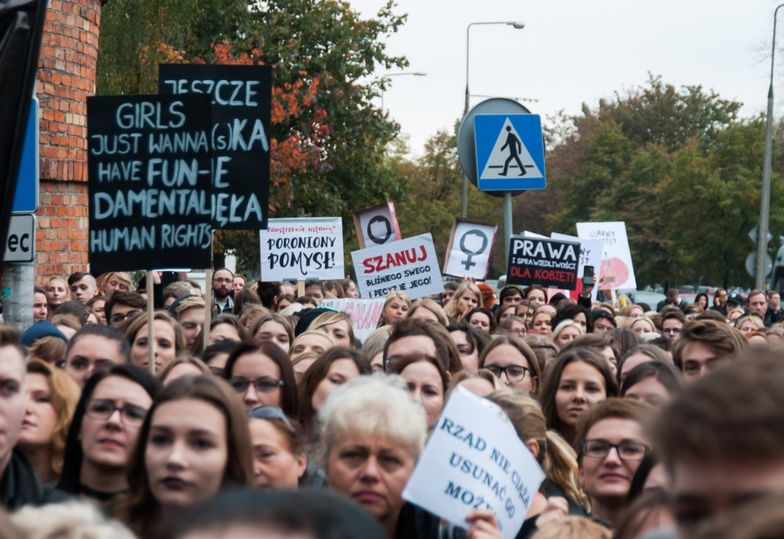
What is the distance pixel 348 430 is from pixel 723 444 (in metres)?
2.99

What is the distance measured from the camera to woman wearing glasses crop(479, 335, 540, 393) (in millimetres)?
8781

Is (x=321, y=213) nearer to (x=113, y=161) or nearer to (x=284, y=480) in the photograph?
(x=113, y=161)

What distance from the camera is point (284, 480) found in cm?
532

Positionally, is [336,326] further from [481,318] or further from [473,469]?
[473,469]

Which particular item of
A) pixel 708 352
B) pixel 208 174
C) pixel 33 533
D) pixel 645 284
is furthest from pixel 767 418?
pixel 645 284

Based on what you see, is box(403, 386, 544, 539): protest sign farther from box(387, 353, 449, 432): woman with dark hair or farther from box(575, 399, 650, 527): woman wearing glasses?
box(387, 353, 449, 432): woman with dark hair

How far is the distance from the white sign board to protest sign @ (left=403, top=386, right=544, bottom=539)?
4.55m

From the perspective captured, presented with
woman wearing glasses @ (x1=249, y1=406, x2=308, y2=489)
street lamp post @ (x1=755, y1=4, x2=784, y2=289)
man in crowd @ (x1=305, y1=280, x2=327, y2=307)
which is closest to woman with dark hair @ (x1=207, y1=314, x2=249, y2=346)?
woman wearing glasses @ (x1=249, y1=406, x2=308, y2=489)

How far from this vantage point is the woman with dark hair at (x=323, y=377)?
23.3 feet

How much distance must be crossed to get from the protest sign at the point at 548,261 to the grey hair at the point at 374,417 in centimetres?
1173

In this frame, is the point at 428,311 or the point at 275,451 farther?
the point at 428,311

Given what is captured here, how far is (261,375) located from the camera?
698 cm

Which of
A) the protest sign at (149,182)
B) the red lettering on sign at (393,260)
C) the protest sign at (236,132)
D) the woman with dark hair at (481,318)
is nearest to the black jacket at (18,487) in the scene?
→ the protest sign at (149,182)

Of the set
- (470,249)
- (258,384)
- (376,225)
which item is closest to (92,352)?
(258,384)
